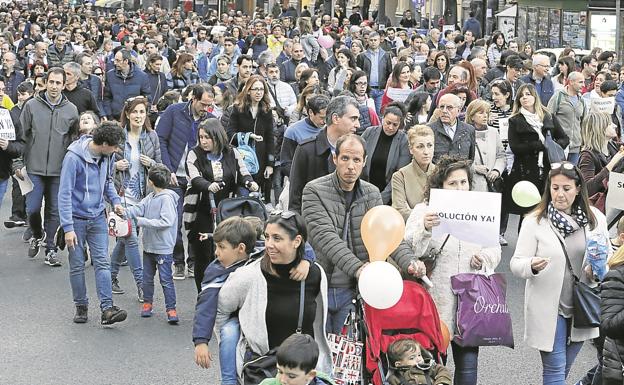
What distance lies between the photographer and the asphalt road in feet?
29.1

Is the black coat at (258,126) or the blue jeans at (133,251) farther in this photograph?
the black coat at (258,126)

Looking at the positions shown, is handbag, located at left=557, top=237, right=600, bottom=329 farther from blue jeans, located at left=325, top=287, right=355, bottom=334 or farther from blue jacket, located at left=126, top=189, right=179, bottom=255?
blue jacket, located at left=126, top=189, right=179, bottom=255

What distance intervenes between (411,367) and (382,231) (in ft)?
2.46

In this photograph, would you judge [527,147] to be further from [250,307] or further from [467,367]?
[250,307]

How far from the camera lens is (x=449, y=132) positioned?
10617 millimetres

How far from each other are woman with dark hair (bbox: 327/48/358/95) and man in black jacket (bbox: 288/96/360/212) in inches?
306

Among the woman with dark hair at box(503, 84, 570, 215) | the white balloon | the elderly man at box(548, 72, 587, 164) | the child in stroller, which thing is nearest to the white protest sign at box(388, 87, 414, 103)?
the elderly man at box(548, 72, 587, 164)

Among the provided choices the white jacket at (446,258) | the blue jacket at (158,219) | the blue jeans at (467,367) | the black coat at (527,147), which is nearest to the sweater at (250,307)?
the white jacket at (446,258)

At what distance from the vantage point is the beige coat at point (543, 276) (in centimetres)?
741

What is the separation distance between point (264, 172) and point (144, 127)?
5.32 feet

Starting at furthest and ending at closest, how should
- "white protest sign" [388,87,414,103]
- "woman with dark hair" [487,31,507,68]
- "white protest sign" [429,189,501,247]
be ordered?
"woman with dark hair" [487,31,507,68]
"white protest sign" [388,87,414,103]
"white protest sign" [429,189,501,247]

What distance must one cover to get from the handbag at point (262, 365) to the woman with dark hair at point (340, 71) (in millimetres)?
10308

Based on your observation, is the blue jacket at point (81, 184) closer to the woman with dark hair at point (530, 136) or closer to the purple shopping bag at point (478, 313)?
the purple shopping bag at point (478, 313)

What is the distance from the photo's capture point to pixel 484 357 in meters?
9.38
